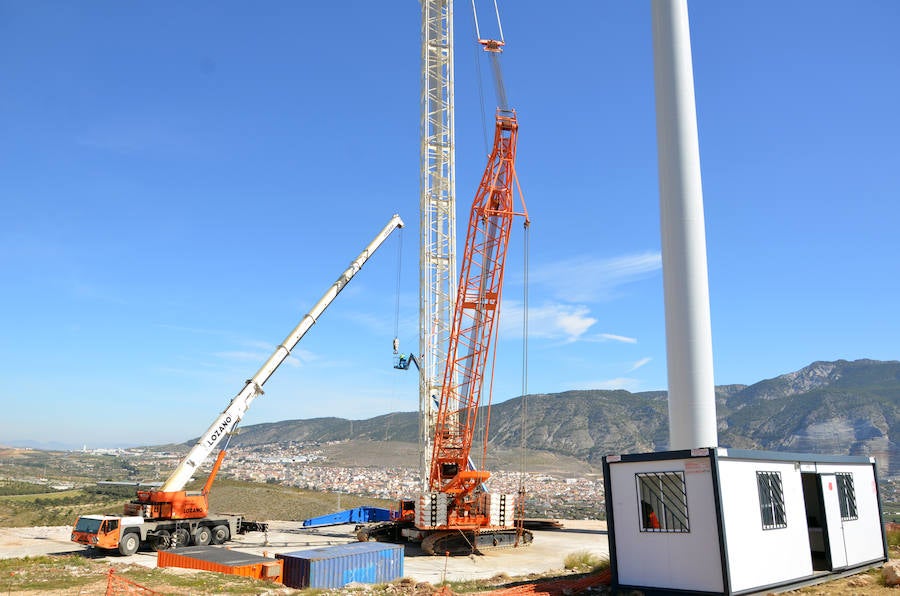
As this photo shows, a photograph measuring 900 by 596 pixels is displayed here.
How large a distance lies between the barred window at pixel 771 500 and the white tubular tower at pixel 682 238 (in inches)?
108

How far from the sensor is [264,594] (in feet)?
59.2

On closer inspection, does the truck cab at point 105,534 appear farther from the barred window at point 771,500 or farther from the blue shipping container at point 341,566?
the barred window at point 771,500

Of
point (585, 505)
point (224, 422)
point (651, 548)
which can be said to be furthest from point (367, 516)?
point (585, 505)

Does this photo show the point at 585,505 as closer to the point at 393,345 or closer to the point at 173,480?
the point at 393,345

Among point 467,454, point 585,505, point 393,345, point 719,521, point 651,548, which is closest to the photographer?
point 719,521

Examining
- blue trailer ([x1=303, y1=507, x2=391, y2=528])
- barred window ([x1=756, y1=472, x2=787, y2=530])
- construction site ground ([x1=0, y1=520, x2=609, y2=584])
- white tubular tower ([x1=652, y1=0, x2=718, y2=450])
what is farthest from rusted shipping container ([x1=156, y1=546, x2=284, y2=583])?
barred window ([x1=756, y1=472, x2=787, y2=530])

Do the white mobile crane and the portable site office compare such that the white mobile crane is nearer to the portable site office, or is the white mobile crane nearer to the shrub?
the shrub

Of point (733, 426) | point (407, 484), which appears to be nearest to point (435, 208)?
A: point (407, 484)

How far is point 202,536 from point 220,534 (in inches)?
45.3

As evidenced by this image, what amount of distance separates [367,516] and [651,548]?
28.9 metres

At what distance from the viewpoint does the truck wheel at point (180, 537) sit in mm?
31016

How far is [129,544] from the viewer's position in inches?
1179

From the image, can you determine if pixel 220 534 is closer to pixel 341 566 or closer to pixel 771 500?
pixel 341 566

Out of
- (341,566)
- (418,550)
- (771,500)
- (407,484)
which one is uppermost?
(771,500)
